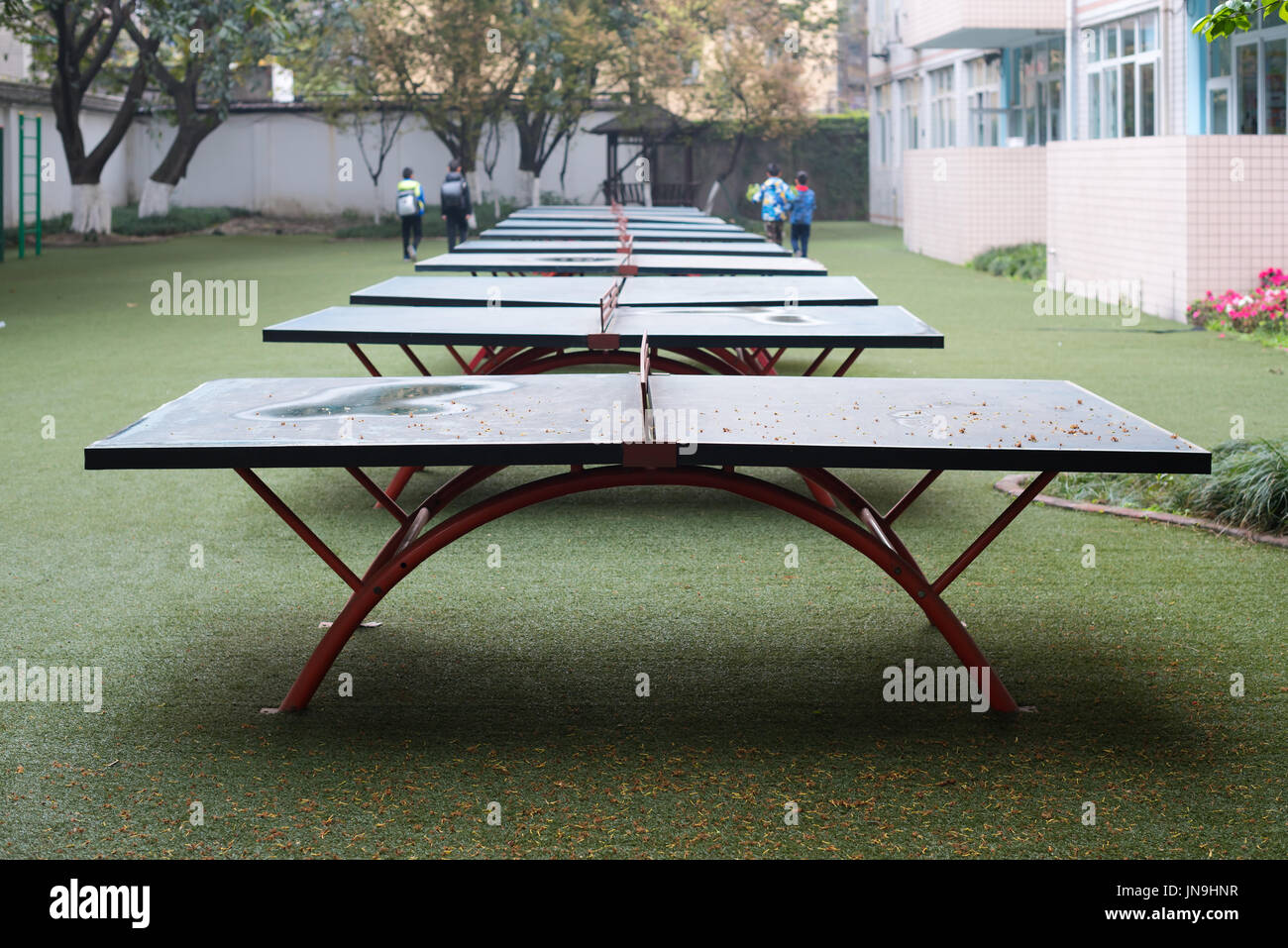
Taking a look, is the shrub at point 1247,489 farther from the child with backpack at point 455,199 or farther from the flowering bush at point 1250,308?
the child with backpack at point 455,199

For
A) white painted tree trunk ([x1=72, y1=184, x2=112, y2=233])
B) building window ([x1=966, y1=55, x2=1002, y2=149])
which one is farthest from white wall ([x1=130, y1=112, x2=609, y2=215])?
building window ([x1=966, y1=55, x2=1002, y2=149])

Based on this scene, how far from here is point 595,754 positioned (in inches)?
157

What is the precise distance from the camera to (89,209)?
1234 inches

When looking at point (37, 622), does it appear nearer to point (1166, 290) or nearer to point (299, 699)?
point (299, 699)

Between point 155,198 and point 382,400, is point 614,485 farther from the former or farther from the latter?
point 155,198

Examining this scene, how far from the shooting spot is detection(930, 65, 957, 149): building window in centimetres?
3091

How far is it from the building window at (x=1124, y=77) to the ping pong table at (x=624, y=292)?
850 cm

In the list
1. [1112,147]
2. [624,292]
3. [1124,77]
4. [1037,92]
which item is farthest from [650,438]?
[1037,92]

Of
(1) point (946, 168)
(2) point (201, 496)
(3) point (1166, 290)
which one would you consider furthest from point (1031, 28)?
(2) point (201, 496)

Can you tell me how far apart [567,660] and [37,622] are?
180 cm

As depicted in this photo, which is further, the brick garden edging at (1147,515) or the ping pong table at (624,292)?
the ping pong table at (624,292)

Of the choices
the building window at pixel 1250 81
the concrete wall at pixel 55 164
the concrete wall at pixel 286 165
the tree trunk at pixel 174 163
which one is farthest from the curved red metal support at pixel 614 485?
the concrete wall at pixel 286 165

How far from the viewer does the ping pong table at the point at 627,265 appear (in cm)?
1091

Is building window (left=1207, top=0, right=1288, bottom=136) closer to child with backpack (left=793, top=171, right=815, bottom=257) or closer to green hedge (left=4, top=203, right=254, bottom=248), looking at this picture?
child with backpack (left=793, top=171, right=815, bottom=257)
